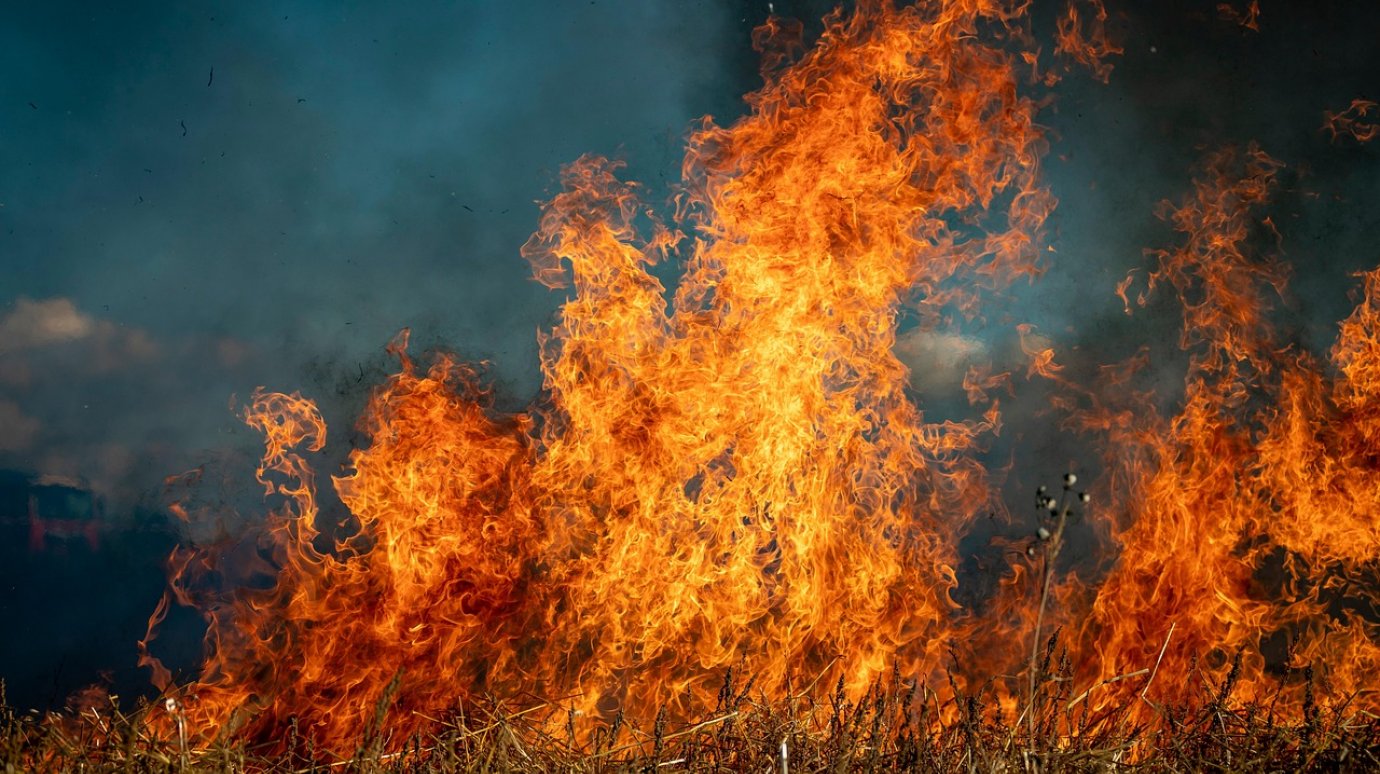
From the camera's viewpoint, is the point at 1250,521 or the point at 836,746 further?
the point at 1250,521

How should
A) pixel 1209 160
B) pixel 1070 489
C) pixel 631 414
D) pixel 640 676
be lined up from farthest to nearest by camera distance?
pixel 1209 160, pixel 631 414, pixel 640 676, pixel 1070 489

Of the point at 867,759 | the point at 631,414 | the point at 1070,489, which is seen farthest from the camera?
the point at 631,414

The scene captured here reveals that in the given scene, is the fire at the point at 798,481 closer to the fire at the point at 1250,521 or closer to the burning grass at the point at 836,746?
the fire at the point at 1250,521

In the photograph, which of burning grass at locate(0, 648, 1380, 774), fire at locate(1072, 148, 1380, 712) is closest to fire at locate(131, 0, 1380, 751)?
fire at locate(1072, 148, 1380, 712)

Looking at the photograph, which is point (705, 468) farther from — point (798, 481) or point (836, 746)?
point (836, 746)

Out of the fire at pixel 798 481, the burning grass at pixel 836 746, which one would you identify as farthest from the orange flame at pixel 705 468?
the burning grass at pixel 836 746

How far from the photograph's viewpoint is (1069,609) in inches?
332

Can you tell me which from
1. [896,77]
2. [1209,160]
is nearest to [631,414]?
[896,77]

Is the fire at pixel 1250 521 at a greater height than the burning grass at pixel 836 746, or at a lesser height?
greater

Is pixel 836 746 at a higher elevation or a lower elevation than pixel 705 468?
lower

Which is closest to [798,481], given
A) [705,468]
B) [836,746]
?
[705,468]

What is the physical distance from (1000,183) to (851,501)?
372 centimetres

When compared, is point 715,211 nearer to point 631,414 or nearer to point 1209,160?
point 631,414

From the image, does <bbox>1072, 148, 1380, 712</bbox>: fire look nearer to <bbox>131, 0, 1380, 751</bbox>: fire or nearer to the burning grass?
<bbox>131, 0, 1380, 751</bbox>: fire
